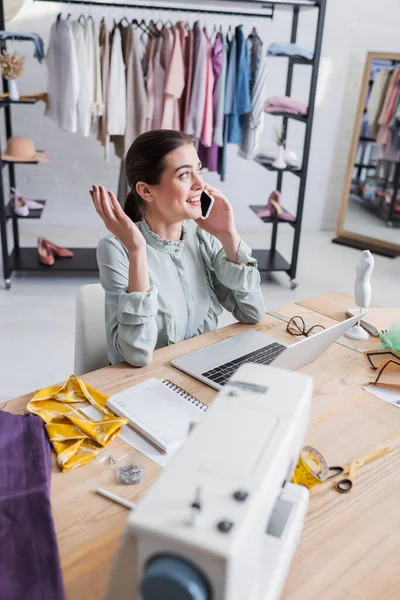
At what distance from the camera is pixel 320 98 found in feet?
17.3

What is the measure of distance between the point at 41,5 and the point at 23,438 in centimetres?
434

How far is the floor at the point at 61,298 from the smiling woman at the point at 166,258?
1.26 meters

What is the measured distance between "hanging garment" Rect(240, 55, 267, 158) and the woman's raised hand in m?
2.55

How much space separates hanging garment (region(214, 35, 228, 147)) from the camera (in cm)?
368

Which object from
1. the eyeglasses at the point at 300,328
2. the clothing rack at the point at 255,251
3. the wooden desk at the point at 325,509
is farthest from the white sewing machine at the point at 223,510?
the clothing rack at the point at 255,251

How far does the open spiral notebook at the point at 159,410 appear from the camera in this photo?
120 centimetres

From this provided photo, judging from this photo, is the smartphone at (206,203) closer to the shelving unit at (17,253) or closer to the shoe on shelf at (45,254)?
the shelving unit at (17,253)

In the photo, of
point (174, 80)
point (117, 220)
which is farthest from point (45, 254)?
point (117, 220)

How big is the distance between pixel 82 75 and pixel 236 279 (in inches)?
93.8

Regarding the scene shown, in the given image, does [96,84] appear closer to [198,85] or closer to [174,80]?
[174,80]

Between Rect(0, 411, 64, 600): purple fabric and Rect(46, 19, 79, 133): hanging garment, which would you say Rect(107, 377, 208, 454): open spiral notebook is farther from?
Rect(46, 19, 79, 133): hanging garment

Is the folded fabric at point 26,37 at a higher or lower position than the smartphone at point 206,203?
higher

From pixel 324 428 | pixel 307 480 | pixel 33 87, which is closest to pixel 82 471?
pixel 307 480

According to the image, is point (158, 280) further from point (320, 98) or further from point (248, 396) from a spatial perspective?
point (320, 98)
